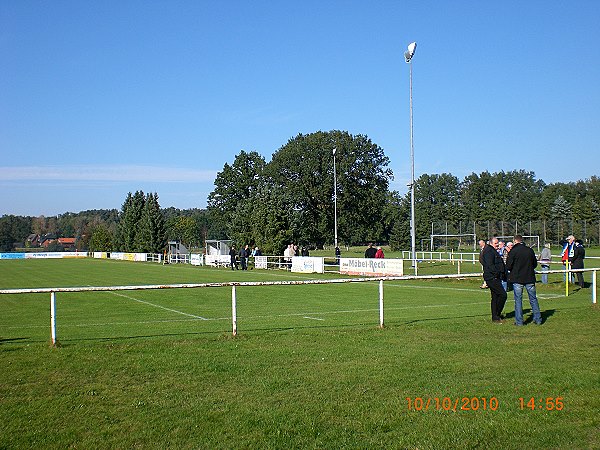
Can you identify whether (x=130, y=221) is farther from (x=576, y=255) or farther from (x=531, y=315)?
(x=531, y=315)

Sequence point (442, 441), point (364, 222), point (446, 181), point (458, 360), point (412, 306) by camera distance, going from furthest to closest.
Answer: point (446, 181) → point (364, 222) → point (412, 306) → point (458, 360) → point (442, 441)

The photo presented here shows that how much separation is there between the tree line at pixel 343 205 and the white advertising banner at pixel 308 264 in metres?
9.69

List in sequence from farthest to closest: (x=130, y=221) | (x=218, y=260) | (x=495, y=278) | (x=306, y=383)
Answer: (x=130, y=221) → (x=218, y=260) → (x=495, y=278) → (x=306, y=383)

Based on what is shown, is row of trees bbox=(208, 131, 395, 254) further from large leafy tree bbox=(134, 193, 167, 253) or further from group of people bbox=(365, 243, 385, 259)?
group of people bbox=(365, 243, 385, 259)

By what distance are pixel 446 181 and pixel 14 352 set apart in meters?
136

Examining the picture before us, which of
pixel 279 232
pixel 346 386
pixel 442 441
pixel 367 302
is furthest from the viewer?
pixel 279 232

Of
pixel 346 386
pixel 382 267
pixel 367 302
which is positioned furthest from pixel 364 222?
pixel 346 386

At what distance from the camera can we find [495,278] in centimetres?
1363

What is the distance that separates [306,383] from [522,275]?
22.6ft

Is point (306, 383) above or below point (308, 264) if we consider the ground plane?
below

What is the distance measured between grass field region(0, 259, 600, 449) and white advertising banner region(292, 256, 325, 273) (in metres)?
27.5

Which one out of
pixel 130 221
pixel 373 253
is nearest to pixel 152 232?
pixel 130 221

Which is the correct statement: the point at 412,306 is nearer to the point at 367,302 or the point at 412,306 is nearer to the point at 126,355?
the point at 367,302

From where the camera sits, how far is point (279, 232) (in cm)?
5600
